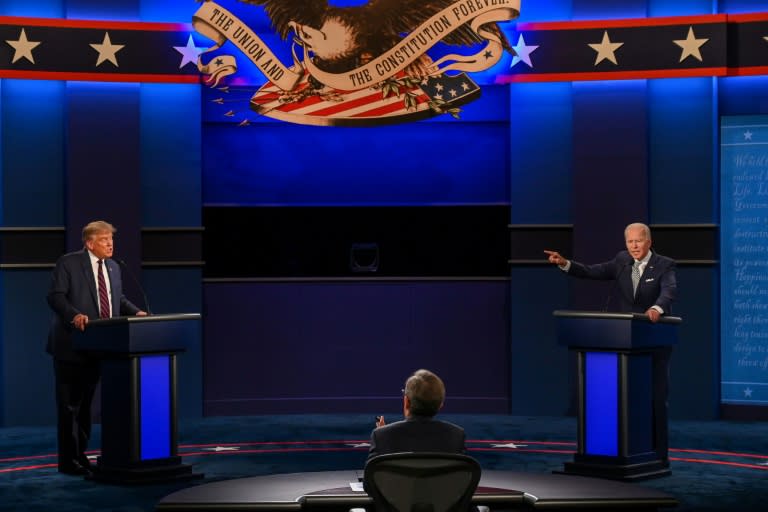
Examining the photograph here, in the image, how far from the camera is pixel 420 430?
3.94m

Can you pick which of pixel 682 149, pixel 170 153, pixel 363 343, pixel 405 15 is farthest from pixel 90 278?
pixel 682 149

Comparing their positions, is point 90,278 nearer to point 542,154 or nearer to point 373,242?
point 373,242

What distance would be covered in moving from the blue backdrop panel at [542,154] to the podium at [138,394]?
12.5 ft

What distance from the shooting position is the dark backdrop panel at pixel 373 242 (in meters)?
9.92

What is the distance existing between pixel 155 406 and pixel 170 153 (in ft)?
11.1

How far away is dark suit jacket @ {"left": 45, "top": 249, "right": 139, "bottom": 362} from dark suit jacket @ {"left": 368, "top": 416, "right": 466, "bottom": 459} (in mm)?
3557

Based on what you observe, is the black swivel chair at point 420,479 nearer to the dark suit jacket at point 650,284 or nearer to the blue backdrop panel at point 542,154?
the dark suit jacket at point 650,284

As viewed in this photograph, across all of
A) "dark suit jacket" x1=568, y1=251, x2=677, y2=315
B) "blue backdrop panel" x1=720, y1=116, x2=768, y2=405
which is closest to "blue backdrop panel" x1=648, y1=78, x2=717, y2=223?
"blue backdrop panel" x1=720, y1=116, x2=768, y2=405

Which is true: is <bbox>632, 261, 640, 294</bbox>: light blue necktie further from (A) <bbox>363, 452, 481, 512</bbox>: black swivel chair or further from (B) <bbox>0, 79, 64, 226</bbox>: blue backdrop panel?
(B) <bbox>0, 79, 64, 226</bbox>: blue backdrop panel

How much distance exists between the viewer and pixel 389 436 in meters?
3.92

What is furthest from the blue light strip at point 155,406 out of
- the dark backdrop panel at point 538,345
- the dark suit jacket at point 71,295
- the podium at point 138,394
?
the dark backdrop panel at point 538,345

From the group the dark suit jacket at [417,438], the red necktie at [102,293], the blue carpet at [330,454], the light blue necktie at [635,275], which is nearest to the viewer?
the dark suit jacket at [417,438]

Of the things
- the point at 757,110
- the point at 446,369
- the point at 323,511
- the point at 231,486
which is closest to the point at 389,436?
the point at 323,511

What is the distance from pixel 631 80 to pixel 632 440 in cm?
374
